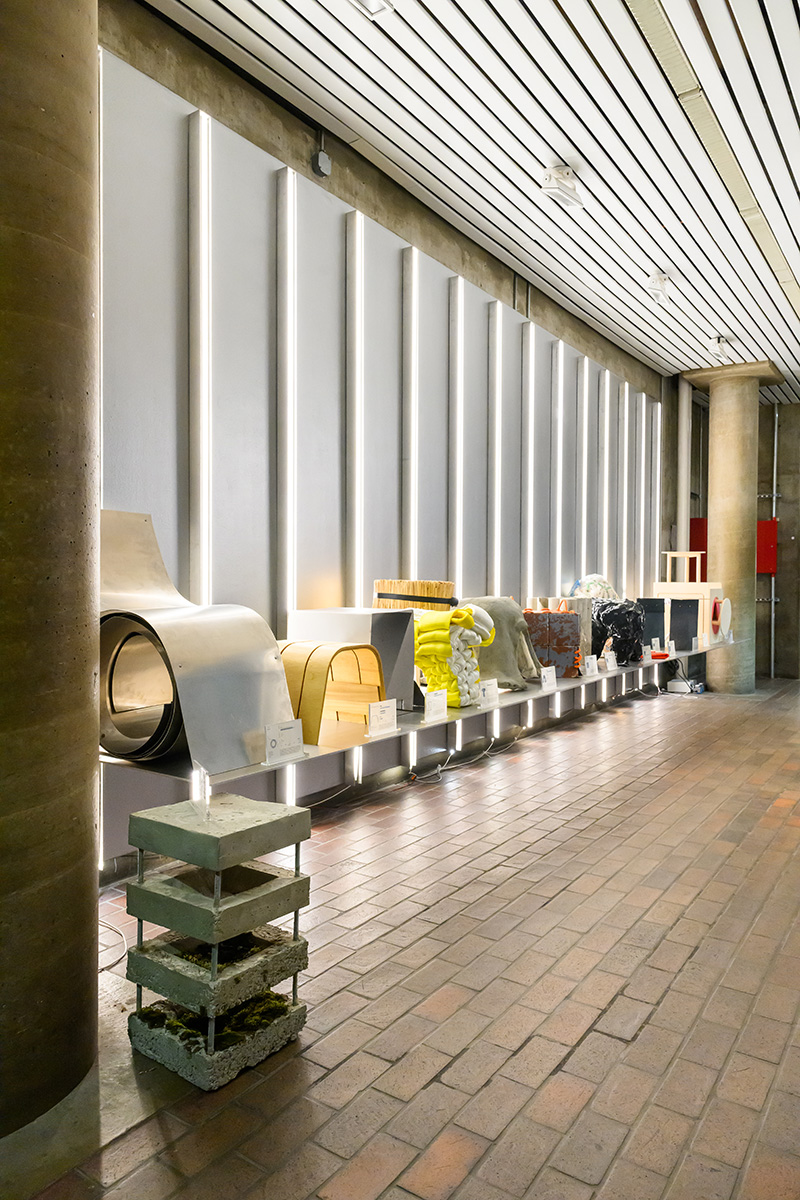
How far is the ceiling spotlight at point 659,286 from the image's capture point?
Answer: 7.54 metres

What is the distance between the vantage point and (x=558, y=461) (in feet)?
27.1

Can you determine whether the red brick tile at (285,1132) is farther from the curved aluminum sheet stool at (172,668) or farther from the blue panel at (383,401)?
the blue panel at (383,401)

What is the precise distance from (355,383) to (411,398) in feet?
2.27

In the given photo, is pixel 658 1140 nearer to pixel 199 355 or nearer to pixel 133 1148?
pixel 133 1148

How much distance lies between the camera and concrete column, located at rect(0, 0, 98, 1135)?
6.26 feet

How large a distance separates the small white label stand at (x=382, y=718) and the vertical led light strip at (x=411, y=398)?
1.84 m

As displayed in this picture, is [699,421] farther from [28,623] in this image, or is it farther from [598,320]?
[28,623]

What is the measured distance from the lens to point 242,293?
177 inches

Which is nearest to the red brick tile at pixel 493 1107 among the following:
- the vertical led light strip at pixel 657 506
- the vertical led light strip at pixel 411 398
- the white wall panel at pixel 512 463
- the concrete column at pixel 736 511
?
the vertical led light strip at pixel 411 398

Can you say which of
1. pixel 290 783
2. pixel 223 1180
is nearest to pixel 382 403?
pixel 290 783

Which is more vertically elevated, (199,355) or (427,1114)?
(199,355)

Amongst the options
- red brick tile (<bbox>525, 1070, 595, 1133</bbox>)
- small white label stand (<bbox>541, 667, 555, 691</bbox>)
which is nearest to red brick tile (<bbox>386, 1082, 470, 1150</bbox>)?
red brick tile (<bbox>525, 1070, 595, 1133</bbox>)

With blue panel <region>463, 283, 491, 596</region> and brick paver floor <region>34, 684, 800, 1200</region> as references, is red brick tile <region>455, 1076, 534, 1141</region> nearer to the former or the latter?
brick paver floor <region>34, 684, 800, 1200</region>

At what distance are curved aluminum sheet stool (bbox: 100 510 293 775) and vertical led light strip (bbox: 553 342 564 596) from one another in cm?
515
